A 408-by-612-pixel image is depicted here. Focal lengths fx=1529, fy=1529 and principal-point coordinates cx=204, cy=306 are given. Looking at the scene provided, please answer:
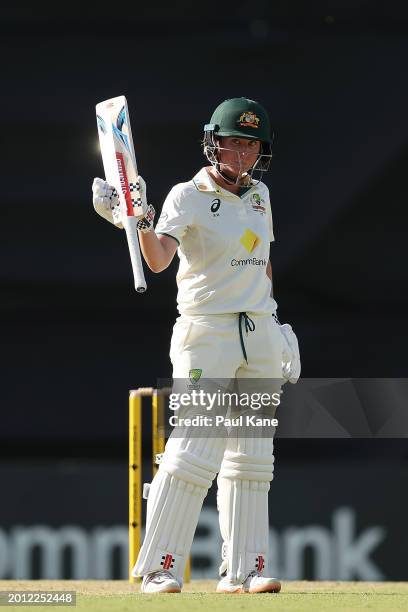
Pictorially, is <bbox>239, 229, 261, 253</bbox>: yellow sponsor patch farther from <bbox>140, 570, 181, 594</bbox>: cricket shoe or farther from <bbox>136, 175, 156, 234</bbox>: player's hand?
<bbox>140, 570, 181, 594</bbox>: cricket shoe

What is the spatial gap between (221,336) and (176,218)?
0.28 meters

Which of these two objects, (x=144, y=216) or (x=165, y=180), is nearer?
(x=144, y=216)

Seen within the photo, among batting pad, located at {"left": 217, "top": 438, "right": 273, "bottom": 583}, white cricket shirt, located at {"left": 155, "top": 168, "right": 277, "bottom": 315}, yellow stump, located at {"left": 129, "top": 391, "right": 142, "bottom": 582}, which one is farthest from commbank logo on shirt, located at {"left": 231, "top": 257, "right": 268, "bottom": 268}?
yellow stump, located at {"left": 129, "top": 391, "right": 142, "bottom": 582}

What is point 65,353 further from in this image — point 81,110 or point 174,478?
point 174,478

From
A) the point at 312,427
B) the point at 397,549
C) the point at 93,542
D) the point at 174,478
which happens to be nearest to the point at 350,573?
the point at 397,549

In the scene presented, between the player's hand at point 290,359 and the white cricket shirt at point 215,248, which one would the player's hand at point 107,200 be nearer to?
the white cricket shirt at point 215,248

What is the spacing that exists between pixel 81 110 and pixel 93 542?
52.4 inches

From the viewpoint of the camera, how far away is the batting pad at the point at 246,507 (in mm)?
3414

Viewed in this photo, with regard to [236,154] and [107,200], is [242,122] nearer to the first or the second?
[236,154]

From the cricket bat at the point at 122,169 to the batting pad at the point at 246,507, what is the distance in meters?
0.44

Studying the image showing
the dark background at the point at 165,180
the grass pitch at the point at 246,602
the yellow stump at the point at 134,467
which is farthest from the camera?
the dark background at the point at 165,180

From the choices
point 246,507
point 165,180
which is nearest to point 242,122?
point 246,507

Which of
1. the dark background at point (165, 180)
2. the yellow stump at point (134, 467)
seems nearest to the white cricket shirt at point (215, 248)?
the yellow stump at point (134, 467)

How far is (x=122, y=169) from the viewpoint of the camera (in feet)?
11.1
